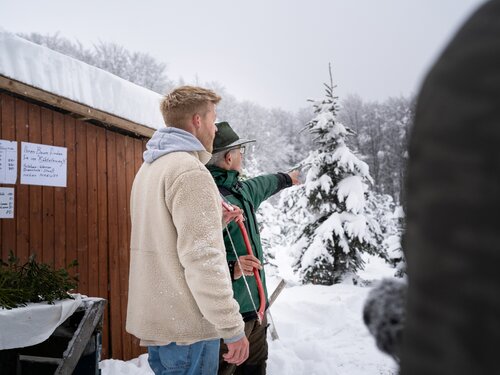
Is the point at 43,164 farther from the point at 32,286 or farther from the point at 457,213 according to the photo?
the point at 457,213

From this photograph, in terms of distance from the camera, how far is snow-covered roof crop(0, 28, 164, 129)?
362cm

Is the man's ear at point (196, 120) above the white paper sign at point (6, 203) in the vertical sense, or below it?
above

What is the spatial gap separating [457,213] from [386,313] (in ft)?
1.14

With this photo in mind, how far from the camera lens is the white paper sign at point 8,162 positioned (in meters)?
3.76

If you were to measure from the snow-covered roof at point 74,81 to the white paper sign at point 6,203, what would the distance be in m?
1.04

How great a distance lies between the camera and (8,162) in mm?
3809

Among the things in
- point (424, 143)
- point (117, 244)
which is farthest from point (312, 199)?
point (424, 143)

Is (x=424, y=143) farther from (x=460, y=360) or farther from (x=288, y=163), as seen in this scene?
(x=288, y=163)

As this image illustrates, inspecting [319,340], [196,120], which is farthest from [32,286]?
[319,340]

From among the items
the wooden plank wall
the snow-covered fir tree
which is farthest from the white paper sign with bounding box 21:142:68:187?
the snow-covered fir tree

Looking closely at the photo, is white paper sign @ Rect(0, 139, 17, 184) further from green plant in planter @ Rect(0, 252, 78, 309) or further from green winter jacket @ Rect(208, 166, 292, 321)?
green winter jacket @ Rect(208, 166, 292, 321)

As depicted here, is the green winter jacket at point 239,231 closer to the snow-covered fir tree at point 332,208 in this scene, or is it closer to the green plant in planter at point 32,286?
the green plant in planter at point 32,286

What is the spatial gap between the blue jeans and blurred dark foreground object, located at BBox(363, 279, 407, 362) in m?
1.49

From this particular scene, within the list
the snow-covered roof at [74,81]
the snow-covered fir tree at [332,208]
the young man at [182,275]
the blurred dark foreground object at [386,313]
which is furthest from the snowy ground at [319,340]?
the snow-covered roof at [74,81]
